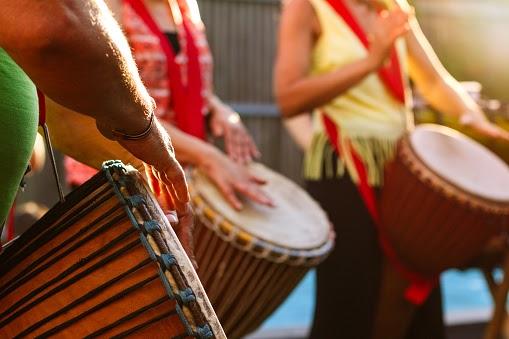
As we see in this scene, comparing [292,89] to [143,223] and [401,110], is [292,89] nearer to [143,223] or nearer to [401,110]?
[401,110]

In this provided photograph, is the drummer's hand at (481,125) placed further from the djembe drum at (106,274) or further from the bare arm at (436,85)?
the djembe drum at (106,274)

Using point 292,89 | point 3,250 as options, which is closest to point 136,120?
point 3,250

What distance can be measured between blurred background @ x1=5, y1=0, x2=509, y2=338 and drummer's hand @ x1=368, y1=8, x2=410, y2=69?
2.31m

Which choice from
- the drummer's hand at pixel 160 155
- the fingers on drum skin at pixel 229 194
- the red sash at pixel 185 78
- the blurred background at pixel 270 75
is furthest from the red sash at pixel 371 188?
the blurred background at pixel 270 75

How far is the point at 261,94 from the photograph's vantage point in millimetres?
7883

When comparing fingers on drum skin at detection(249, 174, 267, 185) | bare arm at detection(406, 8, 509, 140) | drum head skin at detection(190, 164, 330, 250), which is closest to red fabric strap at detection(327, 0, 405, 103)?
bare arm at detection(406, 8, 509, 140)

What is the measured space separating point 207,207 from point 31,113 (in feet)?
3.57

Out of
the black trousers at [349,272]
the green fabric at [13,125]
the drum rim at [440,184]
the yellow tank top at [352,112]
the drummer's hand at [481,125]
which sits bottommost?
the black trousers at [349,272]

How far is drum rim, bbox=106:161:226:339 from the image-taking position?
1151mm

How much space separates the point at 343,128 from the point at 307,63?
0.23m

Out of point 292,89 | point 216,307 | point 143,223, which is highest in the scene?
point 143,223

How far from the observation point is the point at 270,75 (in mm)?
7949

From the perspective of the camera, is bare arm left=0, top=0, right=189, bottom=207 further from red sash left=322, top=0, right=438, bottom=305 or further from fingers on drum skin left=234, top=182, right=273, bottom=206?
red sash left=322, top=0, right=438, bottom=305

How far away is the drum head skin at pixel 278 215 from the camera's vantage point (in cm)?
228
